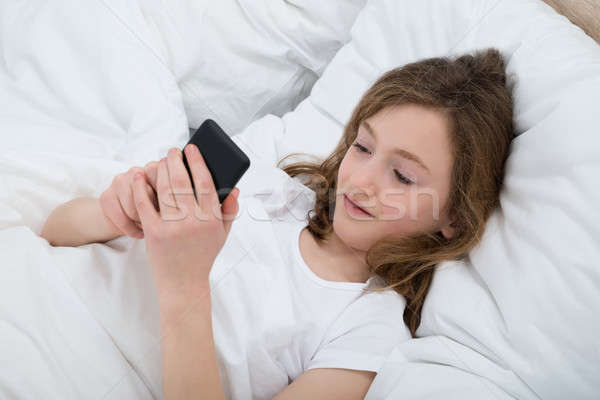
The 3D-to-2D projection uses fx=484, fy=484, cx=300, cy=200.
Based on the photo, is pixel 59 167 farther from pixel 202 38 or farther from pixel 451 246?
pixel 451 246

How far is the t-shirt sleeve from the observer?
764 mm

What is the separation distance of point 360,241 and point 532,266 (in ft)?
0.91

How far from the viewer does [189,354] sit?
65cm

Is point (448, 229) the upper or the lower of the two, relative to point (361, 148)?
lower

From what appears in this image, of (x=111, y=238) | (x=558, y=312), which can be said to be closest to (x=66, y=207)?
(x=111, y=238)

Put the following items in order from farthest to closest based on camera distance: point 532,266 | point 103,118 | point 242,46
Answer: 1. point 242,46
2. point 103,118
3. point 532,266

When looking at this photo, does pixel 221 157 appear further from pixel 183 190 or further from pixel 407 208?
pixel 407 208

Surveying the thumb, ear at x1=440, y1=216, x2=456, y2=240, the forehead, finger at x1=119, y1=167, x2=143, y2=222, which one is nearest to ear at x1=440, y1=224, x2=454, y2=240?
ear at x1=440, y1=216, x2=456, y2=240

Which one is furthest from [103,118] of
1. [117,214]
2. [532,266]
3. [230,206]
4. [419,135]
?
[532,266]

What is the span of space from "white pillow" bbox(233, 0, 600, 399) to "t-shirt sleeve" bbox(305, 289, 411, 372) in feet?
0.10

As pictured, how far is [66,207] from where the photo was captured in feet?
2.60

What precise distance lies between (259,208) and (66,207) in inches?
13.0

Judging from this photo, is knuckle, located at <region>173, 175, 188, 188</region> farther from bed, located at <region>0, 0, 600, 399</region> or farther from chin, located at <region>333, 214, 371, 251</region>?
chin, located at <region>333, 214, 371, 251</region>

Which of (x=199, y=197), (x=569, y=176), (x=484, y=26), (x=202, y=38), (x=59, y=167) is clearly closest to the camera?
(x=199, y=197)
